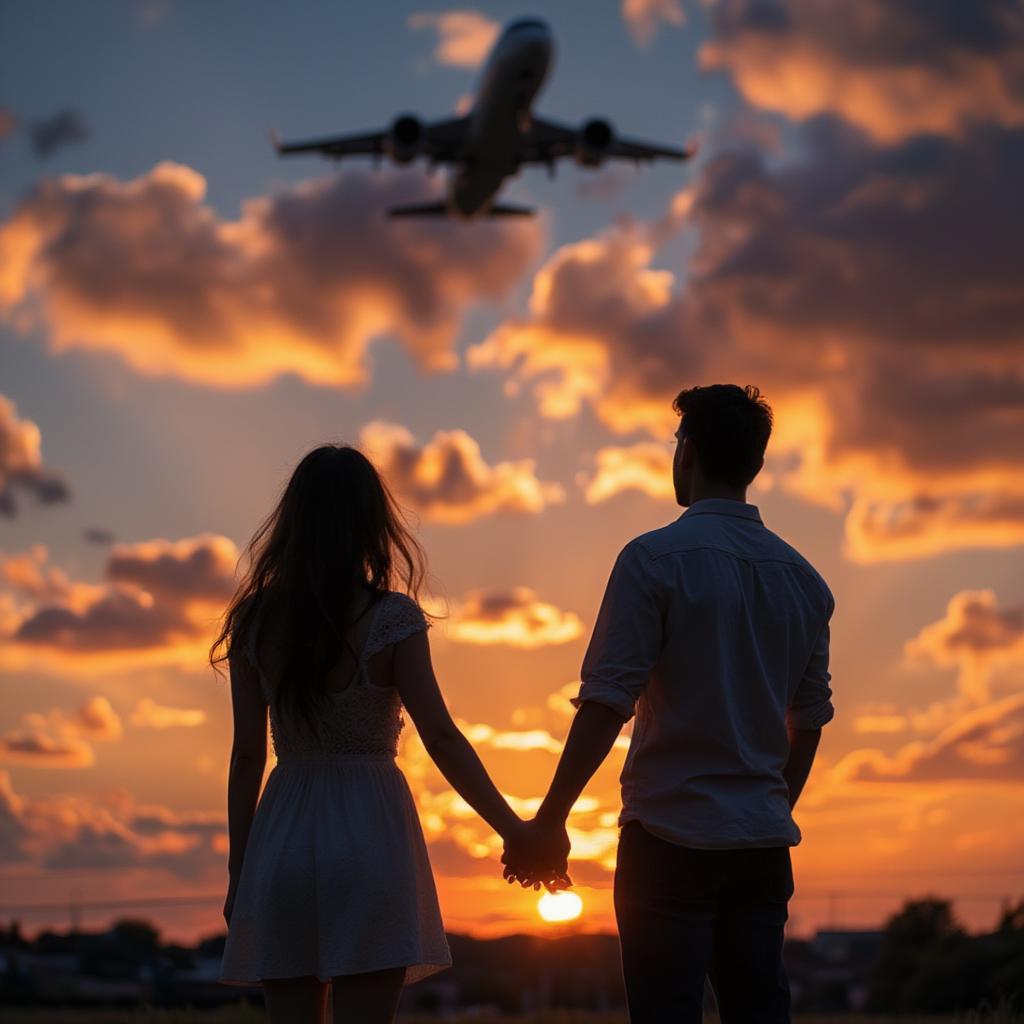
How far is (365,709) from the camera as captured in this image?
4039mm

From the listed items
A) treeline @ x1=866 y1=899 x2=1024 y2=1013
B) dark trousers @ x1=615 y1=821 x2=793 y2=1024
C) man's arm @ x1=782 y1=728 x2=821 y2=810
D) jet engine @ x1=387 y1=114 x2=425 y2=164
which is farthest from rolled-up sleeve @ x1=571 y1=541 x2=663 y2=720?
jet engine @ x1=387 y1=114 x2=425 y2=164

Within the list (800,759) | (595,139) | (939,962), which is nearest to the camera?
(800,759)

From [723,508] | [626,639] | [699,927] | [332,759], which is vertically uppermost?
[723,508]

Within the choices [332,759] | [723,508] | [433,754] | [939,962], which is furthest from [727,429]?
[939,962]

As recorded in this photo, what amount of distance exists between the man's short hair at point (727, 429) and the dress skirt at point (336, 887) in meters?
1.30

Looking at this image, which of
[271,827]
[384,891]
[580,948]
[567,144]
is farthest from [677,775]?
[567,144]

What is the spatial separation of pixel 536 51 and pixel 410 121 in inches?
186

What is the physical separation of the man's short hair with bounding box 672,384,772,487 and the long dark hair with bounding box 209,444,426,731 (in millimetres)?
892

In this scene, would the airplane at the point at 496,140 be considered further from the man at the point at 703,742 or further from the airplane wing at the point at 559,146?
the man at the point at 703,742

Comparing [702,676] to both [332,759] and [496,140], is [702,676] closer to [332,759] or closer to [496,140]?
[332,759]

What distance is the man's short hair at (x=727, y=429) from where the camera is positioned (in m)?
4.21

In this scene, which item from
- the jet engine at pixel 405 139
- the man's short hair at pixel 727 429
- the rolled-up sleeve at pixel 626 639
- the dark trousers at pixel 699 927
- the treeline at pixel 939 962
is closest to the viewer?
the dark trousers at pixel 699 927

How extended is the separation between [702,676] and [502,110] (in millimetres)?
39871

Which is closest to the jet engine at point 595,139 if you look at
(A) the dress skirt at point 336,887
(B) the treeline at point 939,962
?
(B) the treeline at point 939,962
